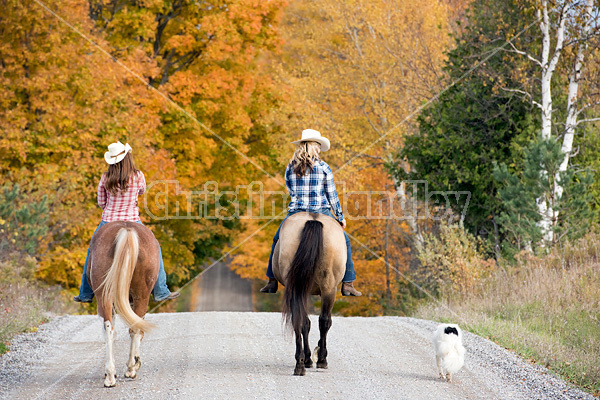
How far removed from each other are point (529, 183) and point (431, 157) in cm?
462

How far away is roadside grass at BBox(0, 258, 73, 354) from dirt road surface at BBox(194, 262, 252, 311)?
20.6 metres

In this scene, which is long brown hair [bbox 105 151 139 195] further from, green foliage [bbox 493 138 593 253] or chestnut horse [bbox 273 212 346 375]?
green foliage [bbox 493 138 593 253]

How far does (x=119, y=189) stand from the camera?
7438 mm

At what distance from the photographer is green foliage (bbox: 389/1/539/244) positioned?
17.2m

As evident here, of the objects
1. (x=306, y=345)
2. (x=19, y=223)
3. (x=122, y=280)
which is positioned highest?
(x=19, y=223)

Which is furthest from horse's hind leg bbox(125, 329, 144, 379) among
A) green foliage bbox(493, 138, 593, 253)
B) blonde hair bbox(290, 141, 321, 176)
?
green foliage bbox(493, 138, 593, 253)

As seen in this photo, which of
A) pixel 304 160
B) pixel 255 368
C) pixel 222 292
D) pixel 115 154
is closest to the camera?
pixel 115 154

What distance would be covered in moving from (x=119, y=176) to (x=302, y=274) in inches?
86.9

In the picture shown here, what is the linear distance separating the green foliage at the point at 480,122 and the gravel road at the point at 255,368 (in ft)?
26.4

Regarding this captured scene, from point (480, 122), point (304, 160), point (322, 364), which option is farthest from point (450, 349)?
point (480, 122)

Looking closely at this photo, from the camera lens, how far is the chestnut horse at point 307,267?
729 cm

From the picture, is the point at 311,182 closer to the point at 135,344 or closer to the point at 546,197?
the point at 135,344

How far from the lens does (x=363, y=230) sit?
2377 centimetres

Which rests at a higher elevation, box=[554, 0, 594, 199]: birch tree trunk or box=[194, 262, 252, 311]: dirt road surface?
box=[554, 0, 594, 199]: birch tree trunk
